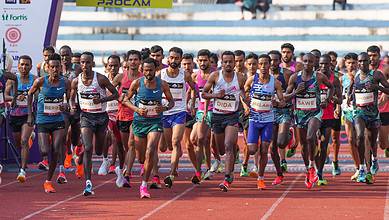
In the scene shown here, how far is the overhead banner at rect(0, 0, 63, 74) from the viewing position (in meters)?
18.7

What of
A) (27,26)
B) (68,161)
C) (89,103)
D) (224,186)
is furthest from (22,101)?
(224,186)

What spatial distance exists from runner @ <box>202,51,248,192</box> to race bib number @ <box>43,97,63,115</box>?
5.95 feet

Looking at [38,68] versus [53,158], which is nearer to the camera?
[53,158]

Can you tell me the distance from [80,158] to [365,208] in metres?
5.23

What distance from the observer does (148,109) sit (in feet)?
47.7

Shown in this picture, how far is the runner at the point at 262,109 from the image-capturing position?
1536 centimetres

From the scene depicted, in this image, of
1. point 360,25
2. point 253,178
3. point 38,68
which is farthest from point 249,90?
point 360,25

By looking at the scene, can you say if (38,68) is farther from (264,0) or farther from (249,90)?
(264,0)

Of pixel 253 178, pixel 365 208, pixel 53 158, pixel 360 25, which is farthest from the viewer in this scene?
pixel 360 25

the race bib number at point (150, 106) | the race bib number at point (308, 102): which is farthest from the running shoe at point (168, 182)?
the race bib number at point (308, 102)

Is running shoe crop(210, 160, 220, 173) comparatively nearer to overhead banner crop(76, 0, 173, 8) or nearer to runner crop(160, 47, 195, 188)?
runner crop(160, 47, 195, 188)

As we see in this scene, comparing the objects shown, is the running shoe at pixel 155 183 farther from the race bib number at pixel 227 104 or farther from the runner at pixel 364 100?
the runner at pixel 364 100

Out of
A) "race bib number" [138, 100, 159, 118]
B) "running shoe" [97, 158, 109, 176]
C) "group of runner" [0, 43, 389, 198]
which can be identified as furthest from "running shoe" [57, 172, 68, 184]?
"race bib number" [138, 100, 159, 118]

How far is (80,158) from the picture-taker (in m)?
17.2
